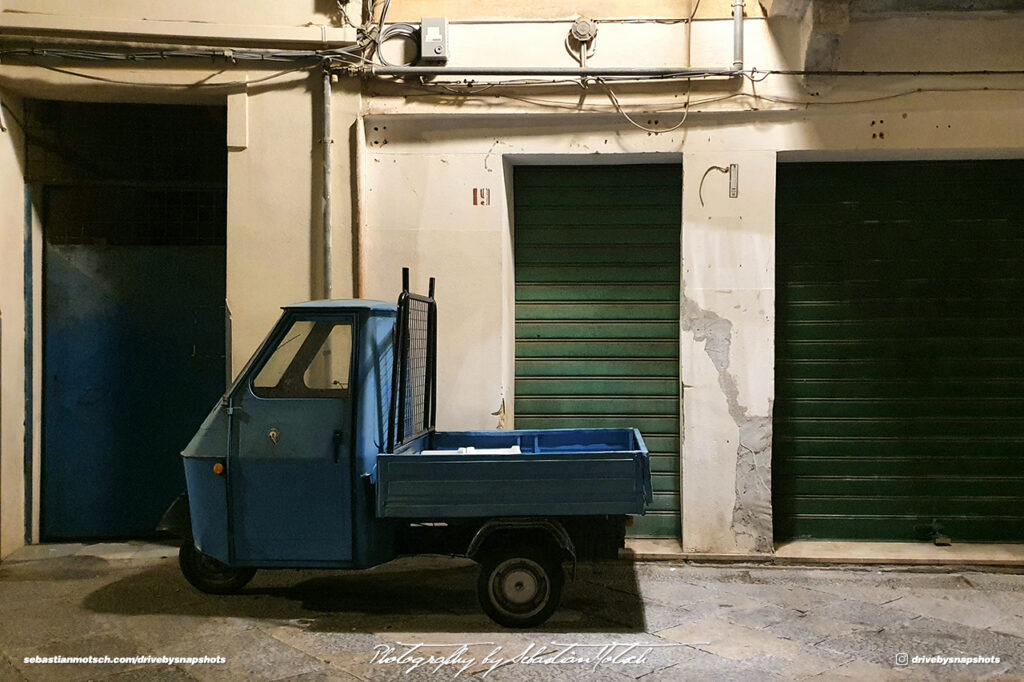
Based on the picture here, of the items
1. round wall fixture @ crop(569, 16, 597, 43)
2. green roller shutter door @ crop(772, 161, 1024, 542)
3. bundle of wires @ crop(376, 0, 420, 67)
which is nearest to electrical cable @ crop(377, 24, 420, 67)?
bundle of wires @ crop(376, 0, 420, 67)

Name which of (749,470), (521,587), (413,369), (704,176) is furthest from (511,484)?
(704,176)

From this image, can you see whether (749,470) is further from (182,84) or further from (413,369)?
(182,84)

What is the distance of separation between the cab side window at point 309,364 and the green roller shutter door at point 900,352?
3.98m

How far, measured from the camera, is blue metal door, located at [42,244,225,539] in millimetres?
7672

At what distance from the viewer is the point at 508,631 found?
5359 mm

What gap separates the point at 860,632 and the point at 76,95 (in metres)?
7.41

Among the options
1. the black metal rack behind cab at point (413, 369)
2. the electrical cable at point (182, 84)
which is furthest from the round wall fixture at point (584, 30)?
the black metal rack behind cab at point (413, 369)

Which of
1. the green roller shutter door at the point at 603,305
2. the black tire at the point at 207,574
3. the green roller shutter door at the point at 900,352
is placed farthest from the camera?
the green roller shutter door at the point at 603,305

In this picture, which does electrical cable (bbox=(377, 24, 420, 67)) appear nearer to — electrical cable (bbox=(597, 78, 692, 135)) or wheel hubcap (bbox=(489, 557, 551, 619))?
electrical cable (bbox=(597, 78, 692, 135))

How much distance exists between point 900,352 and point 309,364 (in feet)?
16.8

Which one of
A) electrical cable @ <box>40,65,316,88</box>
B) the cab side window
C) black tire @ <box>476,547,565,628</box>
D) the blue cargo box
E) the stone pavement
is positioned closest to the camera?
the stone pavement

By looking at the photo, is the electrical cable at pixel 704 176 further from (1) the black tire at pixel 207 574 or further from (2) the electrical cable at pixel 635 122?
(1) the black tire at pixel 207 574

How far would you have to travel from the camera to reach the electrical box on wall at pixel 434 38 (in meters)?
7.05

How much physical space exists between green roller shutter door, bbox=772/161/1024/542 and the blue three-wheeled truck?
114 inches
